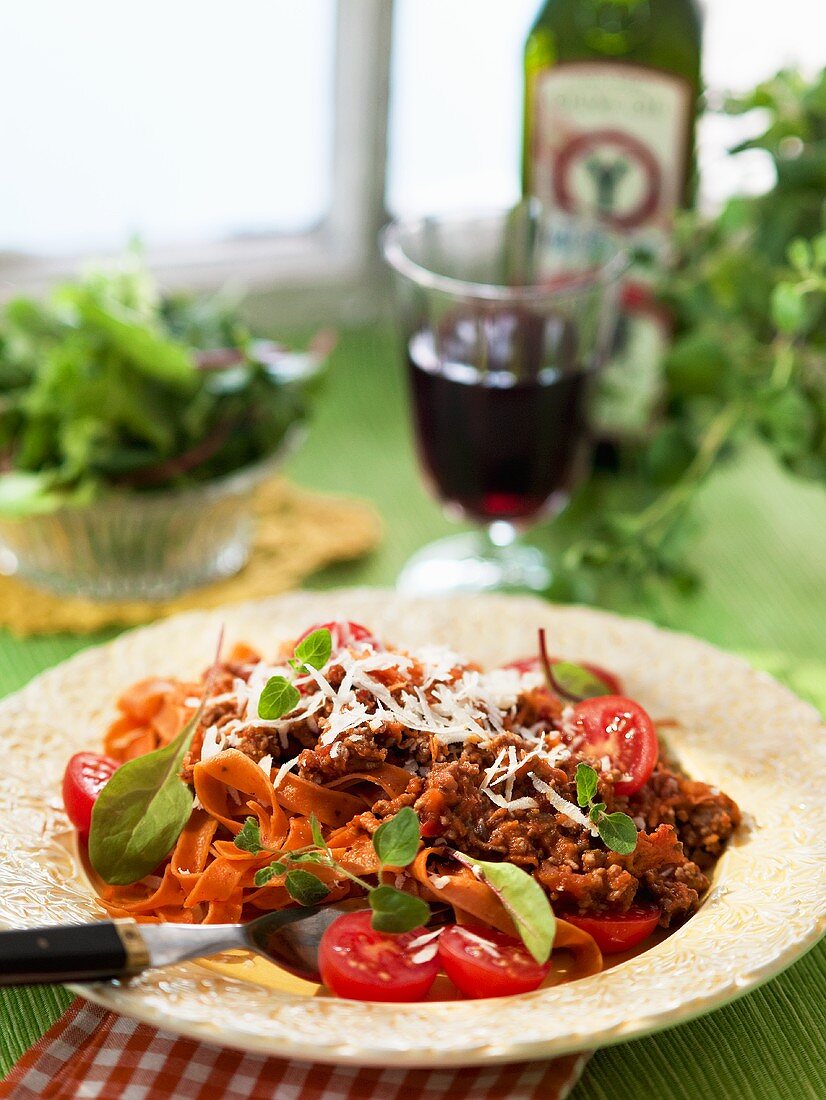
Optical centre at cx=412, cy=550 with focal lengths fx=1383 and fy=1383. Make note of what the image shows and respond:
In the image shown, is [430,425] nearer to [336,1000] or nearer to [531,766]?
[531,766]

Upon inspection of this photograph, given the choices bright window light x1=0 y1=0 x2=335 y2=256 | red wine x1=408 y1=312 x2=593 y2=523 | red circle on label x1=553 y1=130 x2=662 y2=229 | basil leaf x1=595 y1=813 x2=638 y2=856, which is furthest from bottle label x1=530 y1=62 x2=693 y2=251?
basil leaf x1=595 y1=813 x2=638 y2=856

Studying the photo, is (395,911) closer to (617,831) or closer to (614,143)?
(617,831)

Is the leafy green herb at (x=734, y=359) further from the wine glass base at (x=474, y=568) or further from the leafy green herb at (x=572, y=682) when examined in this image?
the leafy green herb at (x=572, y=682)

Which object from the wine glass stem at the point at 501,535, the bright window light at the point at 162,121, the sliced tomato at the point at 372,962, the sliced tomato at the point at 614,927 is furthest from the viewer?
the bright window light at the point at 162,121

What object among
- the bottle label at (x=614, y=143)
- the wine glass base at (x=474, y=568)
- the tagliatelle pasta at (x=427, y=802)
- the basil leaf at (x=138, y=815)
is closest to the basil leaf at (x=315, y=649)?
Result: the tagliatelle pasta at (x=427, y=802)

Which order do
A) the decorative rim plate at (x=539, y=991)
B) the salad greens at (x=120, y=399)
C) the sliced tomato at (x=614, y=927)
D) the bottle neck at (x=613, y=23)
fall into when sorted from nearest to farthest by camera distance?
the decorative rim plate at (x=539, y=991) < the sliced tomato at (x=614, y=927) < the salad greens at (x=120, y=399) < the bottle neck at (x=613, y=23)

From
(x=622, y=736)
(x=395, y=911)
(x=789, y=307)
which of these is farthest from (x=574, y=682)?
(x=789, y=307)

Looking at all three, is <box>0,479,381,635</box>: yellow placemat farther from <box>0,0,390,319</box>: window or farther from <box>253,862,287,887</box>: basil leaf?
<box>253,862,287,887</box>: basil leaf
